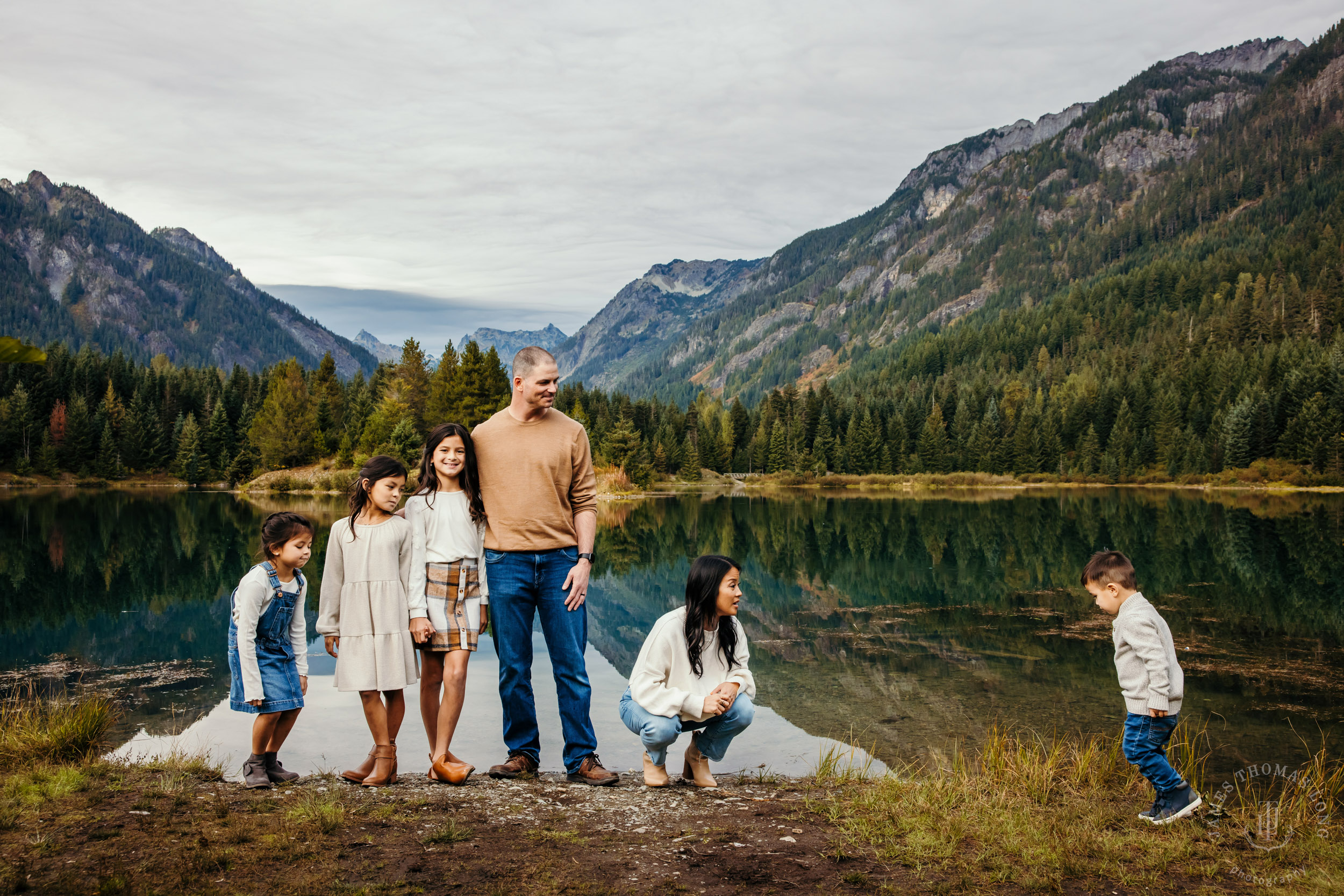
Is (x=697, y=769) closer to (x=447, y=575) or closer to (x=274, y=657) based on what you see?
(x=447, y=575)

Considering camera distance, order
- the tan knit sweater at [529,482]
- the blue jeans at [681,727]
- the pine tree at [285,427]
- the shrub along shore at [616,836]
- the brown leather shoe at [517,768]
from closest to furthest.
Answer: the shrub along shore at [616,836], the blue jeans at [681,727], the tan knit sweater at [529,482], the brown leather shoe at [517,768], the pine tree at [285,427]

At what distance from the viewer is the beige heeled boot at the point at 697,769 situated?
19.4 feet

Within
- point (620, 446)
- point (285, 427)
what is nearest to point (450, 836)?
point (620, 446)

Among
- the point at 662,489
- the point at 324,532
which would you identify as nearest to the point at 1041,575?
the point at 324,532

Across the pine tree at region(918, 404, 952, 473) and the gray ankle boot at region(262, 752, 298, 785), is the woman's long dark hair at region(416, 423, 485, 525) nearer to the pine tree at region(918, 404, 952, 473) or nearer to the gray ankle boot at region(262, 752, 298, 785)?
the gray ankle boot at region(262, 752, 298, 785)

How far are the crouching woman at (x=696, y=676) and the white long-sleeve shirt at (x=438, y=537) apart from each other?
55.0 inches

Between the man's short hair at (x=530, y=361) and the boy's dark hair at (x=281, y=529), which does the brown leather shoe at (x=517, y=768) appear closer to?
the boy's dark hair at (x=281, y=529)

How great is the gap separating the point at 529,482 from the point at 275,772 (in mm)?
2733

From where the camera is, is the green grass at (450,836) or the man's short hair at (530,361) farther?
the man's short hair at (530,361)

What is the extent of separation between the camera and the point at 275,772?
5691mm

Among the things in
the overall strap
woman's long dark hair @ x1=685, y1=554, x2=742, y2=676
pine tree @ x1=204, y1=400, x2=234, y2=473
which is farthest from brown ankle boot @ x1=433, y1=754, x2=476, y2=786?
pine tree @ x1=204, y1=400, x2=234, y2=473

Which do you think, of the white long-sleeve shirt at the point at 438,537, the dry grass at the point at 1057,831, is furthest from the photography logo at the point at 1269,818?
the white long-sleeve shirt at the point at 438,537

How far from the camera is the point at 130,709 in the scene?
899 centimetres

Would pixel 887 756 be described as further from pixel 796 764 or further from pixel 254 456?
pixel 254 456
